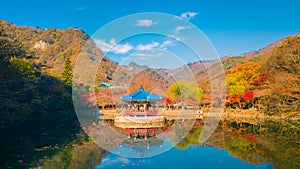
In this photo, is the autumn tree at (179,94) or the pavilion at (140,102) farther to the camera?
the autumn tree at (179,94)

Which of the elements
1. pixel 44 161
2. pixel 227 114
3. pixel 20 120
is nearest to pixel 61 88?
pixel 20 120

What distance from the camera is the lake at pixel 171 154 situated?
7605 mm

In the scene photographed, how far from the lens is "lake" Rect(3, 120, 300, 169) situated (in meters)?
7.61

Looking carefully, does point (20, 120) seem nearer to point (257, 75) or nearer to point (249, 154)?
point (249, 154)

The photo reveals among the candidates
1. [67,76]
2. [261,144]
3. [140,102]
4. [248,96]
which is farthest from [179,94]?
[261,144]

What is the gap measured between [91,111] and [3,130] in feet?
40.0

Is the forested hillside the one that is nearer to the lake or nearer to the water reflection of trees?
the water reflection of trees

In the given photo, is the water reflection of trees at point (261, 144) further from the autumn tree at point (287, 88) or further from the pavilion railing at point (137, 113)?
the pavilion railing at point (137, 113)

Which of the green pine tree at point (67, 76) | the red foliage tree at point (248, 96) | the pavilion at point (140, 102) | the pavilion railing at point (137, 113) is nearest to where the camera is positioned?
the pavilion at point (140, 102)

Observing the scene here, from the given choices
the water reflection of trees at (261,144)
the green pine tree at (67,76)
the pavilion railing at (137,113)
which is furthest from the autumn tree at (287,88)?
the green pine tree at (67,76)

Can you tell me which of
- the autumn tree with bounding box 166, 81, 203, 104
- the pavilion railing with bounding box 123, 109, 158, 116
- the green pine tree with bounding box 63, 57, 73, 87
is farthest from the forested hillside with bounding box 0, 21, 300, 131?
the pavilion railing with bounding box 123, 109, 158, 116

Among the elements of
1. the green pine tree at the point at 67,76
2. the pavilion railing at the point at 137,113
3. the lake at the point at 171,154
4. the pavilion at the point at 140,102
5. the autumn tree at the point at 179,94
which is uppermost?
the green pine tree at the point at 67,76

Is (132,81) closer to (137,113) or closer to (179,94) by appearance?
(137,113)

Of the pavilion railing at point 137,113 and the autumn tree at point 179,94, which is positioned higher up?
the autumn tree at point 179,94
